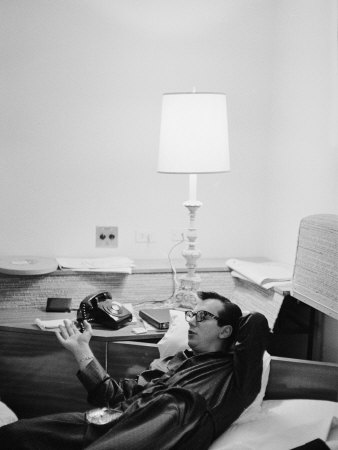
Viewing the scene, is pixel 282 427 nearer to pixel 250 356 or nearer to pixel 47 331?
pixel 250 356

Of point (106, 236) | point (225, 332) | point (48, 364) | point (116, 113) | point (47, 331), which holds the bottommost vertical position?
point (48, 364)

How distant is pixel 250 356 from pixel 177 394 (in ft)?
0.83

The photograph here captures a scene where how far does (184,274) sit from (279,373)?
0.77 m

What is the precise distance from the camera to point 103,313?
249 centimetres

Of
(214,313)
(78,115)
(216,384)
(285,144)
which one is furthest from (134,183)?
(216,384)

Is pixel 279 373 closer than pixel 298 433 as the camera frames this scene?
No

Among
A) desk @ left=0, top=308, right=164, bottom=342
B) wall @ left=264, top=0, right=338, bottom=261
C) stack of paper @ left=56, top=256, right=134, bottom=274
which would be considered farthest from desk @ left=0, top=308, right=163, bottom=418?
wall @ left=264, top=0, right=338, bottom=261

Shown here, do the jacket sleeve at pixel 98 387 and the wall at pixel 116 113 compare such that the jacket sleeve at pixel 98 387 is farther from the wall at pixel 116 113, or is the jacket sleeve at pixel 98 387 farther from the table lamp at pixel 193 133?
the wall at pixel 116 113

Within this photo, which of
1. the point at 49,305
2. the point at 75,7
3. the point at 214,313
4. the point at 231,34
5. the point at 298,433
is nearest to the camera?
the point at 298,433

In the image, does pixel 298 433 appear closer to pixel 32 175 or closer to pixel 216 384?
pixel 216 384

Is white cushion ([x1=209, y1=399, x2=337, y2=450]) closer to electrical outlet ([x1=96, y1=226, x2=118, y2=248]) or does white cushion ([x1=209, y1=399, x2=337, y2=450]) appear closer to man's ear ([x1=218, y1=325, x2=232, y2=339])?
man's ear ([x1=218, y1=325, x2=232, y2=339])

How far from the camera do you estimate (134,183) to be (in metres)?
3.12

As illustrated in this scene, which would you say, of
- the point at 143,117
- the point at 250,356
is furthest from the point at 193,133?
the point at 250,356

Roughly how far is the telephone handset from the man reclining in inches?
13.2
